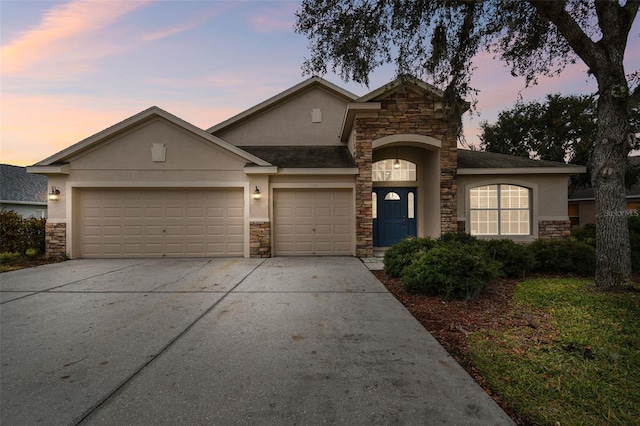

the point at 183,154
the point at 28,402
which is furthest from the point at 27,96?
the point at 28,402

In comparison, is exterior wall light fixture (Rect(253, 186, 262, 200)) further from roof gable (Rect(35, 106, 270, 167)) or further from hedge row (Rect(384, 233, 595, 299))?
hedge row (Rect(384, 233, 595, 299))

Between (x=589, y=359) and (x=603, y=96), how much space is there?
5120mm

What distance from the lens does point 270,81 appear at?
13281 millimetres

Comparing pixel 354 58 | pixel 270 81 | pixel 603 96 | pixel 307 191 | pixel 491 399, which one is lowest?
pixel 491 399

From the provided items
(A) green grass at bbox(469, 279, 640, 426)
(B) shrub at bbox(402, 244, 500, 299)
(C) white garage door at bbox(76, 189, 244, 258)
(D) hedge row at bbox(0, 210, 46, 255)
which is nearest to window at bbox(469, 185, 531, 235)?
(B) shrub at bbox(402, 244, 500, 299)

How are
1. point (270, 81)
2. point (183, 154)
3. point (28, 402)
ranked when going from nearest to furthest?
point (28, 402) < point (183, 154) < point (270, 81)

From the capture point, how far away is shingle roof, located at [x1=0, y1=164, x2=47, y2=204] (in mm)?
17750

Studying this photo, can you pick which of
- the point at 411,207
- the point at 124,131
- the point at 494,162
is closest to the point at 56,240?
the point at 124,131

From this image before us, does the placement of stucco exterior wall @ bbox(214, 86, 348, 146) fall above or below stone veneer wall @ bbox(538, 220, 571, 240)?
above

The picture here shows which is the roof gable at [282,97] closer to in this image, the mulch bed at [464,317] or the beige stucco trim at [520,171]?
the beige stucco trim at [520,171]

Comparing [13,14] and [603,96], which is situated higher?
[13,14]

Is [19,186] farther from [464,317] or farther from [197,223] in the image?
[464,317]

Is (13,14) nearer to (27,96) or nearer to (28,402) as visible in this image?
(27,96)

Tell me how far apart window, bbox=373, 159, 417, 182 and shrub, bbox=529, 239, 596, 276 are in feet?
16.4
